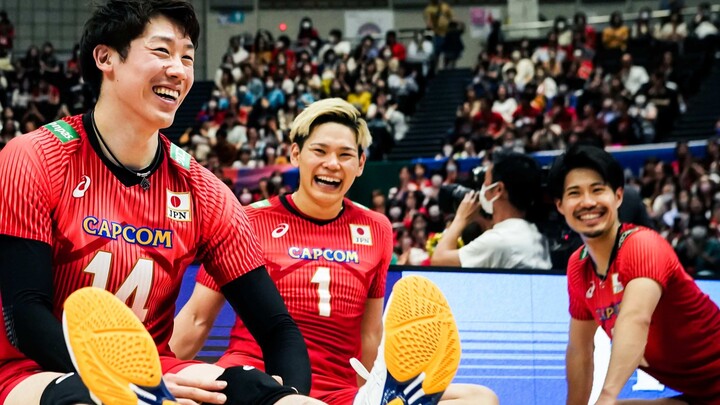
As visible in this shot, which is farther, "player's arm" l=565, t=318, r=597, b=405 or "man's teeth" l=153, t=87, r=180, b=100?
"player's arm" l=565, t=318, r=597, b=405

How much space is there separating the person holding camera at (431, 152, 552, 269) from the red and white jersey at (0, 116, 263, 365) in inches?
89.8

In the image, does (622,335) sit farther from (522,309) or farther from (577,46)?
(577,46)

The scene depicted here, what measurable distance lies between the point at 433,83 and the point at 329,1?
5380mm

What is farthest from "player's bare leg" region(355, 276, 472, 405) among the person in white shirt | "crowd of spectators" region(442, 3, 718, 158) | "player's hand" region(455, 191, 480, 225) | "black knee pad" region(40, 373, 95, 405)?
the person in white shirt

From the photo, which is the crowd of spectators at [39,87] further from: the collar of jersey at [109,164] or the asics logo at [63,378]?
the asics logo at [63,378]

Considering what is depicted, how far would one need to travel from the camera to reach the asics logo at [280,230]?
4.13m

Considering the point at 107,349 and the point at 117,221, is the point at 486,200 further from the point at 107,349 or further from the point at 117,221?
the point at 107,349

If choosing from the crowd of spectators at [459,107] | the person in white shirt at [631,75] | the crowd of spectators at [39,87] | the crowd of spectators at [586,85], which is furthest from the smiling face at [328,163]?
the crowd of spectators at [39,87]

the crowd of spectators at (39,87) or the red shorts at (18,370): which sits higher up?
the crowd of spectators at (39,87)

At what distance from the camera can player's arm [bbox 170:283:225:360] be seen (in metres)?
3.95

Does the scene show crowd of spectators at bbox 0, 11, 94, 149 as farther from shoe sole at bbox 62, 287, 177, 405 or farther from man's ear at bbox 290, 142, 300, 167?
shoe sole at bbox 62, 287, 177, 405

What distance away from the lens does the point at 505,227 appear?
206 inches

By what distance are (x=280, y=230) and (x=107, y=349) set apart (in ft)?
6.15

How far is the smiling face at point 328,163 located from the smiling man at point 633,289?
84 centimetres
